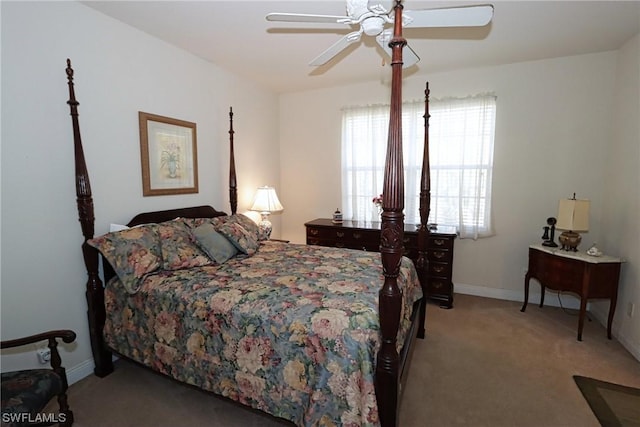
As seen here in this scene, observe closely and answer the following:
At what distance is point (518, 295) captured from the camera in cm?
353

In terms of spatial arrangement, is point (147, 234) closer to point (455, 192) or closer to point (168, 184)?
point (168, 184)

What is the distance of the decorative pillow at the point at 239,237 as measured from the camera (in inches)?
104

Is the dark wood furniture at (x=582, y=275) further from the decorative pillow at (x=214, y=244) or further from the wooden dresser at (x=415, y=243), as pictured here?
the decorative pillow at (x=214, y=244)

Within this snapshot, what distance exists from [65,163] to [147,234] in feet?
2.35

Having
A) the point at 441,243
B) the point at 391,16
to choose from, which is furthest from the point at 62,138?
the point at 441,243

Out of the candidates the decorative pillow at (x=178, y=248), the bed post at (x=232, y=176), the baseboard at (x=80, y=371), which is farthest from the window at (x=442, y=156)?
the baseboard at (x=80, y=371)

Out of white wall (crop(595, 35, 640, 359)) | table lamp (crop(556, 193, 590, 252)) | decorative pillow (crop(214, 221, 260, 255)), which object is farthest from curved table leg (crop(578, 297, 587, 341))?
decorative pillow (crop(214, 221, 260, 255))

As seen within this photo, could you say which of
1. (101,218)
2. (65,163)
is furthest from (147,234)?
(65,163)

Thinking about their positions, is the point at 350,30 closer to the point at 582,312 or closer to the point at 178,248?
the point at 178,248

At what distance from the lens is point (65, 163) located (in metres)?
2.11

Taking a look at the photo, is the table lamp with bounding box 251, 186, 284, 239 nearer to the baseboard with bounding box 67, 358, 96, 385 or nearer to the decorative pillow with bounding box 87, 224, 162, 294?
the decorative pillow with bounding box 87, 224, 162, 294

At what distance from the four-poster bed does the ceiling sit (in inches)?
35.4

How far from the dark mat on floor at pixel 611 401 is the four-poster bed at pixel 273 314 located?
1158 mm

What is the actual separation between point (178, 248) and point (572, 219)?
11.3 ft
